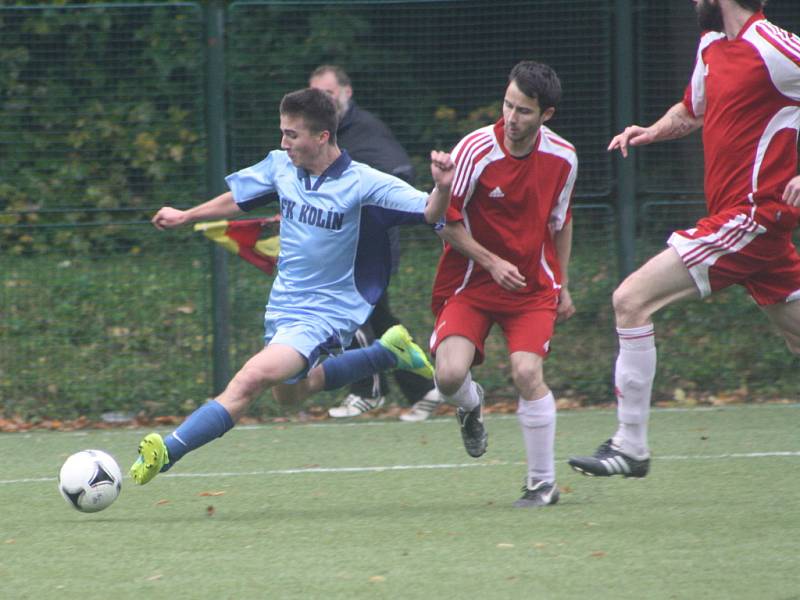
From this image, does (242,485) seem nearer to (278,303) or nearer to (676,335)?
(278,303)

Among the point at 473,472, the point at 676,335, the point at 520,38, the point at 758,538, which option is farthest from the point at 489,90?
the point at 758,538

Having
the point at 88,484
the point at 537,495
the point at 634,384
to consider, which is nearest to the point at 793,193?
the point at 634,384

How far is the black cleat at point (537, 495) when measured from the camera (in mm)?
5789

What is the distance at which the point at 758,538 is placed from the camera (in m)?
5.04

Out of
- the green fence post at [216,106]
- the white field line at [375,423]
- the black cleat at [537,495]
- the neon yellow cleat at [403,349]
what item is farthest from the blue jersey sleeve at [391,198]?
the green fence post at [216,106]

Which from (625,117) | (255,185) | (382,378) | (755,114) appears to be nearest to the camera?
(755,114)

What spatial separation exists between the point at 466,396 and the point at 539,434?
54cm

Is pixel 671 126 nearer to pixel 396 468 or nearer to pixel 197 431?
pixel 396 468

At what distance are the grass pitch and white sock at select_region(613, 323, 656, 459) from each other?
0.25 meters

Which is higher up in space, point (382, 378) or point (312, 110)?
point (312, 110)

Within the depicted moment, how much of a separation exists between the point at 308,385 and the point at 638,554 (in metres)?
2.26

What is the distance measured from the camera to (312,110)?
19.9 ft

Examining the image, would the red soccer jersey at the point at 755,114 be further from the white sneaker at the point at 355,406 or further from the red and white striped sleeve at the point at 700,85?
the white sneaker at the point at 355,406

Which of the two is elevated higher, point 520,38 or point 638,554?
point 520,38
